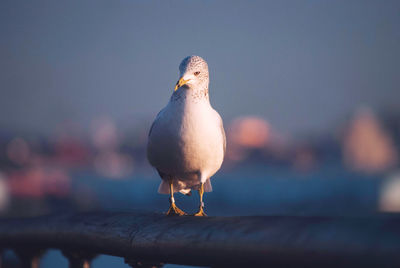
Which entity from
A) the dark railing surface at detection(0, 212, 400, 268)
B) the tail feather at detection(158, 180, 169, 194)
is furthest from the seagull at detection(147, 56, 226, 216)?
the dark railing surface at detection(0, 212, 400, 268)

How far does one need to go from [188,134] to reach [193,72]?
0.51 m

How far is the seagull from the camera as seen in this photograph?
2.63m

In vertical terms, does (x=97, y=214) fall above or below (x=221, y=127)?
below

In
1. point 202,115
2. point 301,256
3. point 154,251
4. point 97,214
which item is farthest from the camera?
point 202,115

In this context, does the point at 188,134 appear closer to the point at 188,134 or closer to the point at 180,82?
the point at 188,134

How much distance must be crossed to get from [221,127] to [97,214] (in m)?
1.01

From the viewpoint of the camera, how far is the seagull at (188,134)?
2.63 meters

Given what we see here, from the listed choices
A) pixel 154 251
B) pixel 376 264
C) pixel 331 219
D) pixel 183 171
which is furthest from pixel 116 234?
pixel 376 264

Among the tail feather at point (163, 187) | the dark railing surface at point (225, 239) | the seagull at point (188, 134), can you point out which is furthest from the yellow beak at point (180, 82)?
the dark railing surface at point (225, 239)

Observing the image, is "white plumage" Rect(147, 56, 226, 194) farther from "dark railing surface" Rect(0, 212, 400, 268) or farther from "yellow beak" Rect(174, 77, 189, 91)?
"dark railing surface" Rect(0, 212, 400, 268)

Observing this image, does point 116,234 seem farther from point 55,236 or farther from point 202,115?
point 202,115

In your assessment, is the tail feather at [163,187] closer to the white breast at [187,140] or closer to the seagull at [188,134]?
the seagull at [188,134]

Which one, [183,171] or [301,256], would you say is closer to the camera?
[301,256]

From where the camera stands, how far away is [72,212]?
2510mm
